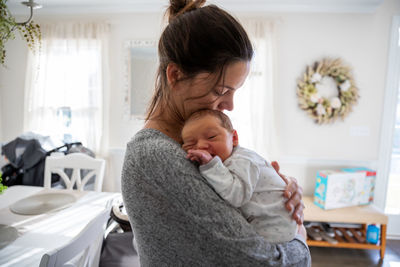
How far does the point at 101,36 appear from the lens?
10.4 feet

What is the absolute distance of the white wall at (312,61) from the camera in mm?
2904

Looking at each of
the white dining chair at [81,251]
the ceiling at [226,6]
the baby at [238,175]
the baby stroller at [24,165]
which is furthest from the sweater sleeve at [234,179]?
the baby stroller at [24,165]

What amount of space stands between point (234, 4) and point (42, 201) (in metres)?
2.90

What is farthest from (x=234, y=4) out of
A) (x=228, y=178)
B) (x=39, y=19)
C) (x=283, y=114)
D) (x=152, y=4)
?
(x=228, y=178)

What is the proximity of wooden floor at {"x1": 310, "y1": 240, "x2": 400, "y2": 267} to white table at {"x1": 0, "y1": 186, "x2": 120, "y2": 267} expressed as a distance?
7.55 ft

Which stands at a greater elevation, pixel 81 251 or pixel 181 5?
pixel 181 5

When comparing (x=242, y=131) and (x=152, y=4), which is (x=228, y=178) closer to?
(x=242, y=131)

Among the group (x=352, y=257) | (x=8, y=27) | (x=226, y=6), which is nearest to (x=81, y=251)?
(x=8, y=27)

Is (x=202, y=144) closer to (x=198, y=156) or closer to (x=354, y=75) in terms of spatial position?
(x=198, y=156)

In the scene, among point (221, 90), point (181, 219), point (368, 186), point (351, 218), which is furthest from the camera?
point (368, 186)

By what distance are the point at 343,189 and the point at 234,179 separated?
2.52 meters

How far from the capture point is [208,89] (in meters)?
0.63

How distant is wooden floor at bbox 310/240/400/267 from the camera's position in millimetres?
2531

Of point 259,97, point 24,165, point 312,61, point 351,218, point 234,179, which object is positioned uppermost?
point 312,61
